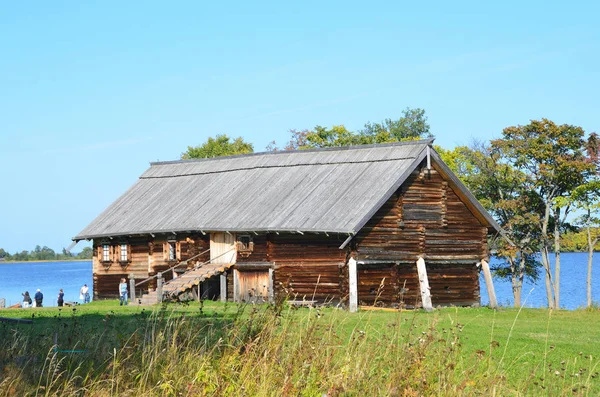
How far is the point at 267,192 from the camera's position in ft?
131

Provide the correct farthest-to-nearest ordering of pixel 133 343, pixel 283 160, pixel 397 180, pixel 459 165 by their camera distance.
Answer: pixel 459 165, pixel 283 160, pixel 397 180, pixel 133 343

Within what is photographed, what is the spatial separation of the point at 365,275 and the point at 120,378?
25215 mm

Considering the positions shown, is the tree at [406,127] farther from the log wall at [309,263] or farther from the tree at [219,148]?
the log wall at [309,263]

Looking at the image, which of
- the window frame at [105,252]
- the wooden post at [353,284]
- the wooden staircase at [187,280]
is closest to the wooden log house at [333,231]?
the wooden post at [353,284]

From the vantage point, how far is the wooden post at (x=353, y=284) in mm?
33438

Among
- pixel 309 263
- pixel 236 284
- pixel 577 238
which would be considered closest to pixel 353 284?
pixel 309 263

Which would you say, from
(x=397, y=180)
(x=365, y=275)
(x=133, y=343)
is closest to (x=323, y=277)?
(x=365, y=275)

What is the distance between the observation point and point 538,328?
1016 inches

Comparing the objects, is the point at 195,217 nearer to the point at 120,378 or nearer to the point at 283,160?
the point at 283,160

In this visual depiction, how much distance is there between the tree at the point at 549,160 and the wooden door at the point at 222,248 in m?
18.5

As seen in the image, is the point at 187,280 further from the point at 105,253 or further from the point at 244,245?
the point at 105,253

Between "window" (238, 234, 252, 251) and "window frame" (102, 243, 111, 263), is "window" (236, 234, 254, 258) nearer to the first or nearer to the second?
"window" (238, 234, 252, 251)

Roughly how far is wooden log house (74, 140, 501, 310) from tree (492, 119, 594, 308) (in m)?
10.9

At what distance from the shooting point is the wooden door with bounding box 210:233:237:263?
1525 inches
